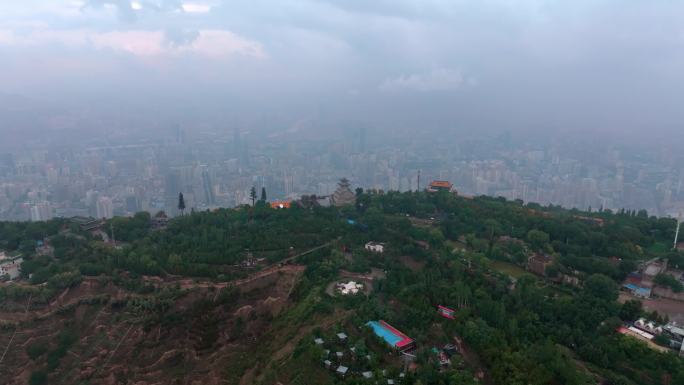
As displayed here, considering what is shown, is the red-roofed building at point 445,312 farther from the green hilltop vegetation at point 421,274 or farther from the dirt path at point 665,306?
the dirt path at point 665,306

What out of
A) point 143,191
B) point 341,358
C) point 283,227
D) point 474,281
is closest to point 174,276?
point 283,227

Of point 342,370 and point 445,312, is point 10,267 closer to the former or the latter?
point 342,370

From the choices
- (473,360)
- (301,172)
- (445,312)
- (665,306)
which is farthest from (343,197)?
(301,172)

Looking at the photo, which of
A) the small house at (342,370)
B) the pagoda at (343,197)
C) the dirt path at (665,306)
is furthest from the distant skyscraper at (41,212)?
the dirt path at (665,306)

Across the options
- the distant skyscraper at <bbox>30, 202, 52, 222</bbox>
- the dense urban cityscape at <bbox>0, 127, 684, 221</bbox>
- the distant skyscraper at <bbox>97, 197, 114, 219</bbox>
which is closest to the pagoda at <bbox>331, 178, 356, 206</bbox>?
the dense urban cityscape at <bbox>0, 127, 684, 221</bbox>

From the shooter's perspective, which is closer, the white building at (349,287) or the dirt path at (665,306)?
the dirt path at (665,306)

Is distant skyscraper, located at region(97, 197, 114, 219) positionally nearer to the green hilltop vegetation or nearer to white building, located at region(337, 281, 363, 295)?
the green hilltop vegetation

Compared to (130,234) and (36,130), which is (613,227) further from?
(36,130)
